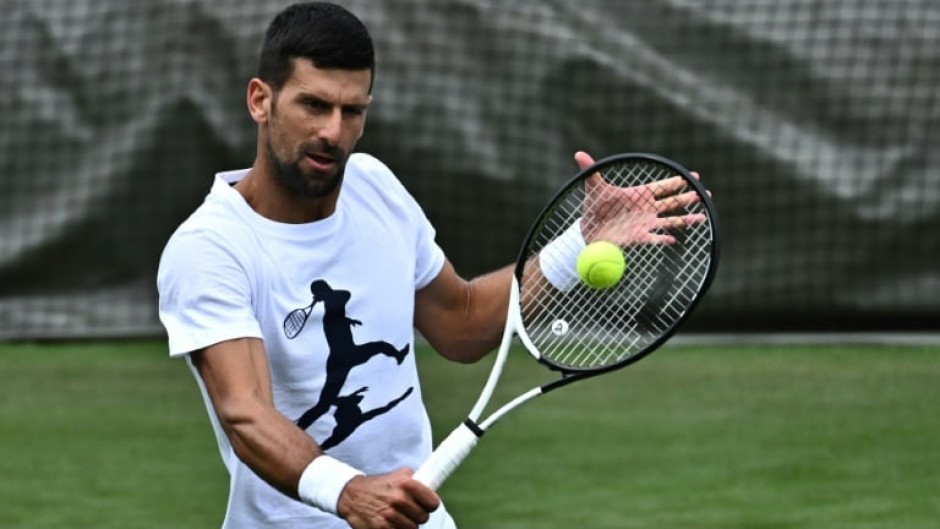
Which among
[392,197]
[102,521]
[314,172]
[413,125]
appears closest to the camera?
[314,172]

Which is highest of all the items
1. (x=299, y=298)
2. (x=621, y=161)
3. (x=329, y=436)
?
(x=621, y=161)

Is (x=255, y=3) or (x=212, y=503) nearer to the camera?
(x=212, y=503)

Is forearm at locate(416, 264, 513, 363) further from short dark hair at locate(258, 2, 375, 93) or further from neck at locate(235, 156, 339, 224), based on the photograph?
short dark hair at locate(258, 2, 375, 93)

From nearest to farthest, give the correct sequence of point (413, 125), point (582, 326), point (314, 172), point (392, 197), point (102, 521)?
point (314, 172), point (392, 197), point (582, 326), point (102, 521), point (413, 125)

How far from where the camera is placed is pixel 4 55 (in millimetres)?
11062

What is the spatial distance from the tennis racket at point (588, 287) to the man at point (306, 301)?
0.44 ft

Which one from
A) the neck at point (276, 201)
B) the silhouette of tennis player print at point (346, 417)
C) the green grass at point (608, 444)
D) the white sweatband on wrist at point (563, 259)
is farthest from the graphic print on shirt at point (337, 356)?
the green grass at point (608, 444)

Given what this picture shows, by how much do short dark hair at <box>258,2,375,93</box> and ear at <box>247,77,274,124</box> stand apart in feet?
0.05

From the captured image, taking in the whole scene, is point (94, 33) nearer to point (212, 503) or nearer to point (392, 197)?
point (212, 503)

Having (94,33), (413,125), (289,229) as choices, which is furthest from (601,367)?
(94,33)

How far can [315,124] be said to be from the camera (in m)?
4.05

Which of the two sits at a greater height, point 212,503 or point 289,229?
point 289,229

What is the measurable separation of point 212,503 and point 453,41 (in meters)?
4.36

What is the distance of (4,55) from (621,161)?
24.2ft
